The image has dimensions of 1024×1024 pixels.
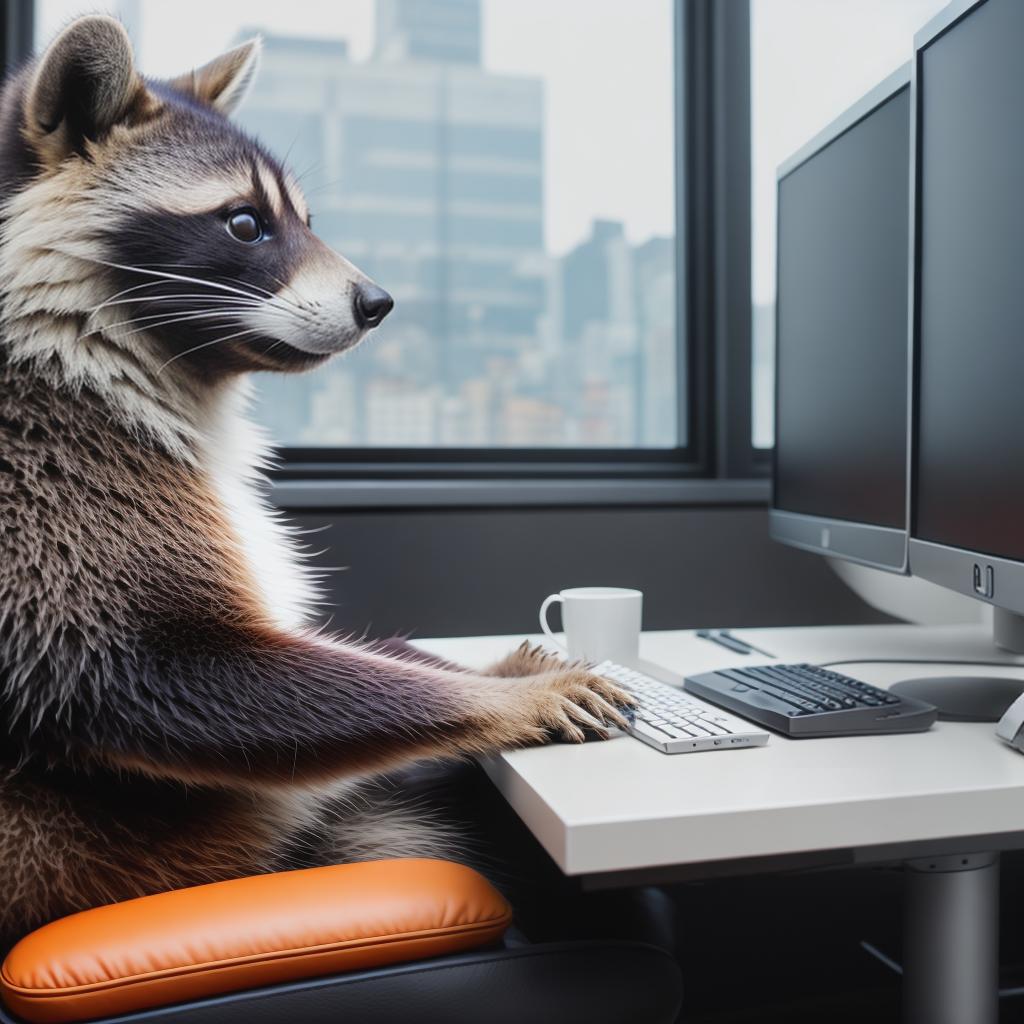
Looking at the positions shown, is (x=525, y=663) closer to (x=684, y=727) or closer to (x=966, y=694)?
(x=684, y=727)

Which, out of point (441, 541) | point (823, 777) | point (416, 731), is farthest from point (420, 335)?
point (823, 777)

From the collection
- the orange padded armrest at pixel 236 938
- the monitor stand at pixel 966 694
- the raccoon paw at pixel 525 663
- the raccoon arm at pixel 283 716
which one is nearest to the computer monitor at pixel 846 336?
the monitor stand at pixel 966 694

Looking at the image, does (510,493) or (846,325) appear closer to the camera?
(846,325)

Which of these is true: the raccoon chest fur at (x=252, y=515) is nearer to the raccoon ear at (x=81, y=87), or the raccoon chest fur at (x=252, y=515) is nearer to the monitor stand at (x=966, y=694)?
the raccoon ear at (x=81, y=87)

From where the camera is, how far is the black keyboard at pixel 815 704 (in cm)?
76

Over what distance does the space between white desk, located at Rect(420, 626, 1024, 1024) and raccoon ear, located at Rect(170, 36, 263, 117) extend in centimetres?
77

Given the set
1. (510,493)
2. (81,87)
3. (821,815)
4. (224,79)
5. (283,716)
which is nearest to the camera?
(821,815)

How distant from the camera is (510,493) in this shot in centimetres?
154

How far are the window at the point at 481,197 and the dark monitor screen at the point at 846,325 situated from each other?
509mm

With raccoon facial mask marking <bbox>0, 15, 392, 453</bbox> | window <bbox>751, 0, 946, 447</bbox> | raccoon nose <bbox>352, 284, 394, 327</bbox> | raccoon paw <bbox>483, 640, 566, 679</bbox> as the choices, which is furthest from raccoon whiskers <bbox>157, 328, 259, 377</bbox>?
window <bbox>751, 0, 946, 447</bbox>

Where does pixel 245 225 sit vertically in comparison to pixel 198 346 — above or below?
above

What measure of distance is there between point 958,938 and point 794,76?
1.60 meters

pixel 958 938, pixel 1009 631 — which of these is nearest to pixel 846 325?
pixel 1009 631

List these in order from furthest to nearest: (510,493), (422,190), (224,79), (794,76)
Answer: (794,76)
(422,190)
(510,493)
(224,79)
